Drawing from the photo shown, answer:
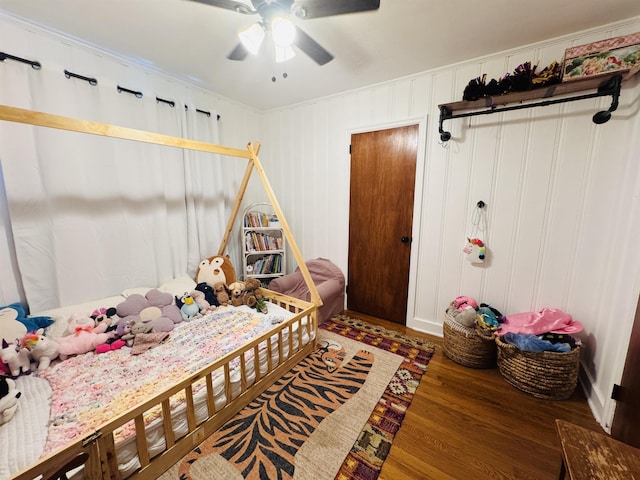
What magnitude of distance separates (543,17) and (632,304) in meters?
1.84

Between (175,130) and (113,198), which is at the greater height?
(175,130)

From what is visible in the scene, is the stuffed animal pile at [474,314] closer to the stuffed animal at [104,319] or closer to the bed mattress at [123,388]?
the bed mattress at [123,388]

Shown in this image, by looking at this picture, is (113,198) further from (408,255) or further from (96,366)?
(408,255)

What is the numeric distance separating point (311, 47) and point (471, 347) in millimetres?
2446

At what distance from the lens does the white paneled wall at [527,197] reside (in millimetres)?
1630

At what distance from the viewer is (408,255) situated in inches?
105

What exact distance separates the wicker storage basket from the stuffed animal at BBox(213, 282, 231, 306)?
6.77 feet

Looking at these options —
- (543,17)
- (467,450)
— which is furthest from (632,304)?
(543,17)

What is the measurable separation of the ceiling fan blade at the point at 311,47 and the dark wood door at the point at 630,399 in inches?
90.4

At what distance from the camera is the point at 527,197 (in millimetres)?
2053

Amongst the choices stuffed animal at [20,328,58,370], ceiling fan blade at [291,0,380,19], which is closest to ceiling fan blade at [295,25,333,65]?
ceiling fan blade at [291,0,380,19]

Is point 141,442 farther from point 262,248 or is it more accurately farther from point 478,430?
point 262,248

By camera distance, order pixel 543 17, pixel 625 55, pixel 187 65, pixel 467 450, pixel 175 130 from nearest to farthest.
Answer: pixel 467 450, pixel 625 55, pixel 543 17, pixel 187 65, pixel 175 130

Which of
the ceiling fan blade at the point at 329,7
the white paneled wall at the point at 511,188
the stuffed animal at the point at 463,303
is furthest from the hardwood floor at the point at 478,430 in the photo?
the ceiling fan blade at the point at 329,7
